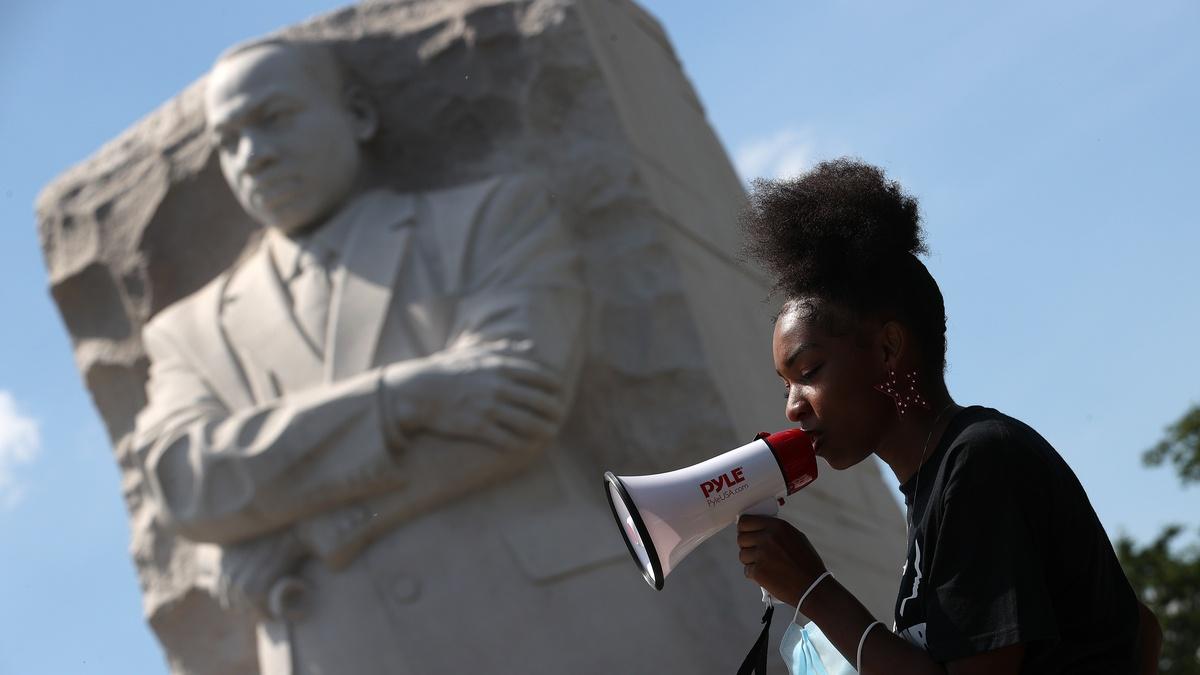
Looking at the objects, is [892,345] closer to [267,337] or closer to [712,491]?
[712,491]

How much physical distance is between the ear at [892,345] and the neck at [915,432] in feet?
0.23

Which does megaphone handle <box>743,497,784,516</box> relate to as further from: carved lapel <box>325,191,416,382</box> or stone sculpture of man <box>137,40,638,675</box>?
carved lapel <box>325,191,416,382</box>

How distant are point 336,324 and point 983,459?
3559 mm

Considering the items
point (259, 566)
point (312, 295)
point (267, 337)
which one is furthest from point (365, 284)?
point (259, 566)

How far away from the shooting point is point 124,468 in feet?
20.4

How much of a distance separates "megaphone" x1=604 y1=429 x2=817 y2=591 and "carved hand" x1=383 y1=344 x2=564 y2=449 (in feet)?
8.69

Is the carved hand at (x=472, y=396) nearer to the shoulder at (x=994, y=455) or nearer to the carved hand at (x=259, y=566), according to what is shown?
the carved hand at (x=259, y=566)

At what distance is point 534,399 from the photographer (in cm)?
486

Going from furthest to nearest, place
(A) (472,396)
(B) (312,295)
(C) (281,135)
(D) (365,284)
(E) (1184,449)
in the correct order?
(E) (1184,449) < (C) (281,135) < (B) (312,295) < (D) (365,284) < (A) (472,396)

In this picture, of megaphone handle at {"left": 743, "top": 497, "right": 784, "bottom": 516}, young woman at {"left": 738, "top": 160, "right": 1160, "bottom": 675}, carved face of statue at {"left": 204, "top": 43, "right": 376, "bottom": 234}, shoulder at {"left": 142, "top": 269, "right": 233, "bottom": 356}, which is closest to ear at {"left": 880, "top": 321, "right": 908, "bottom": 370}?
young woman at {"left": 738, "top": 160, "right": 1160, "bottom": 675}

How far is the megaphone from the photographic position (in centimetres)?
212

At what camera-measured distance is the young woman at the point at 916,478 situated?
180cm

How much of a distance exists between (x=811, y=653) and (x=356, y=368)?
320 cm

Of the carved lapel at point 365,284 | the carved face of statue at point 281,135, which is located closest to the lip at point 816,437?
the carved lapel at point 365,284
